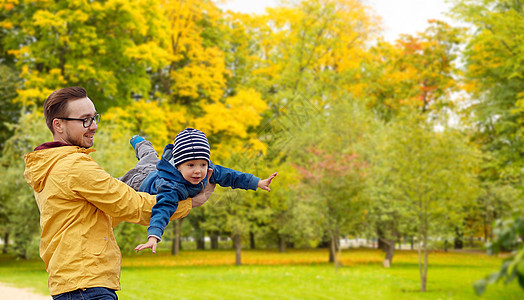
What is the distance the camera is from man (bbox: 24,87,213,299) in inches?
94.7

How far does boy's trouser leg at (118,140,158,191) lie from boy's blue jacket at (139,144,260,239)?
117 millimetres

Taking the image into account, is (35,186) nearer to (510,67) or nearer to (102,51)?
(102,51)

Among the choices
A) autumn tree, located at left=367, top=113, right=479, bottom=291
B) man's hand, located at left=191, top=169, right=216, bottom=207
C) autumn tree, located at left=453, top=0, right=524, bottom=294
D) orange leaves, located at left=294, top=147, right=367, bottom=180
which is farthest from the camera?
autumn tree, located at left=453, top=0, right=524, bottom=294

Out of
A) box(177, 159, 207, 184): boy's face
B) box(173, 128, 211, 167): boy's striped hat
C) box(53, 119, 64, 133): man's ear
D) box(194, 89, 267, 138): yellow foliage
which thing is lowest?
box(177, 159, 207, 184): boy's face

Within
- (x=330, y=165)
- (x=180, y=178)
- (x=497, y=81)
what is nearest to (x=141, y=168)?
(x=180, y=178)

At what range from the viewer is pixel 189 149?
2654 mm

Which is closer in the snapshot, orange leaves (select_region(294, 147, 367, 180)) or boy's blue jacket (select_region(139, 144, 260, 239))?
boy's blue jacket (select_region(139, 144, 260, 239))

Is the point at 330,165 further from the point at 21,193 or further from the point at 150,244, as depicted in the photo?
the point at 150,244

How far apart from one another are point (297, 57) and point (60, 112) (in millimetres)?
24462

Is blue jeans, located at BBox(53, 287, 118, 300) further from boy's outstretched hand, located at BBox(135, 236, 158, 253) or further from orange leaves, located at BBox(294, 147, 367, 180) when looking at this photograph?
orange leaves, located at BBox(294, 147, 367, 180)

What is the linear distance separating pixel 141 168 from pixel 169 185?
57 cm

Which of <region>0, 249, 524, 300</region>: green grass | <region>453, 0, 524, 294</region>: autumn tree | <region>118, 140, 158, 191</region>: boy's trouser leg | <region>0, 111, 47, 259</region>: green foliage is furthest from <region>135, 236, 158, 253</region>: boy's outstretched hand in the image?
<region>453, 0, 524, 294</region>: autumn tree

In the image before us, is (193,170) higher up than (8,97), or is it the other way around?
(8,97)

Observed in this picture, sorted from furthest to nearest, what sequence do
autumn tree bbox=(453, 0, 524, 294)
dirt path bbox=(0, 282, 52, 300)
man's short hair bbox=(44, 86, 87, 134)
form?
autumn tree bbox=(453, 0, 524, 294) < dirt path bbox=(0, 282, 52, 300) < man's short hair bbox=(44, 86, 87, 134)
